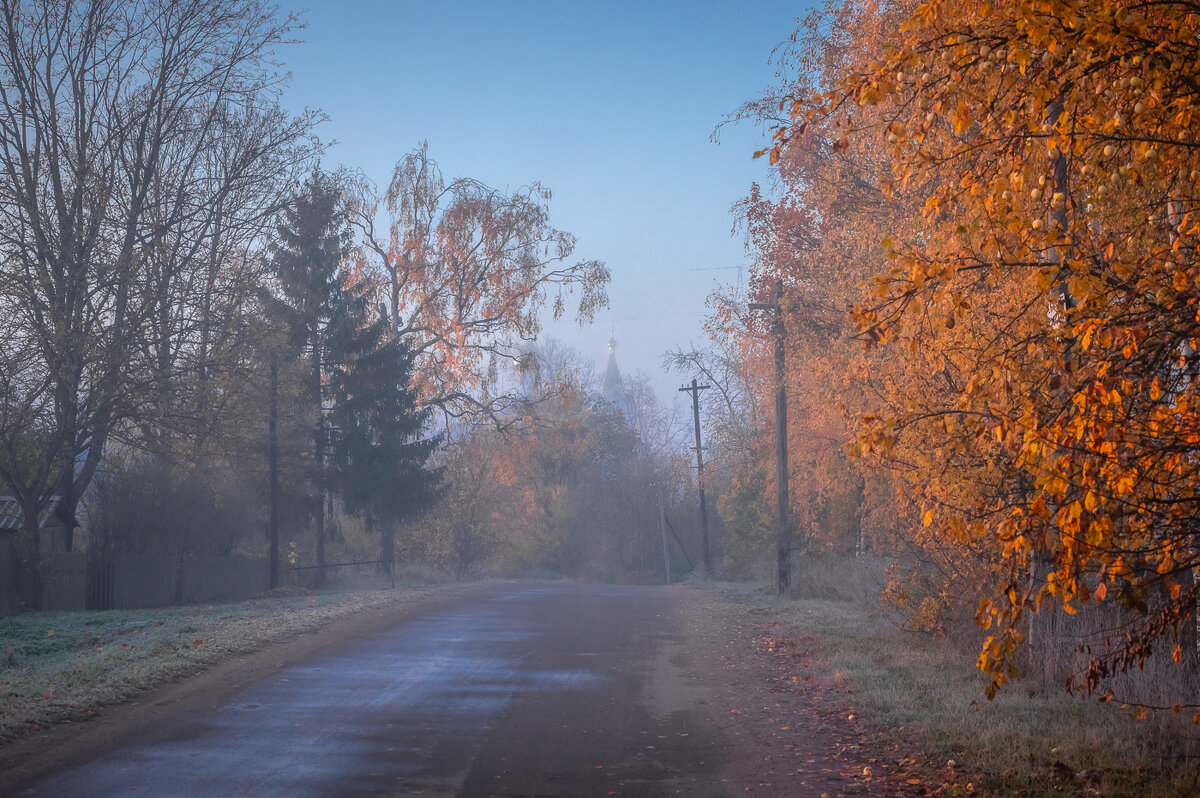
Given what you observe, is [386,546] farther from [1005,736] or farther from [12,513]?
[1005,736]

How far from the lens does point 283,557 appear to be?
3509cm

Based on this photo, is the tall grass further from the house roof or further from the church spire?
the church spire

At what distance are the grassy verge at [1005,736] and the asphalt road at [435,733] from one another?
1.64 meters

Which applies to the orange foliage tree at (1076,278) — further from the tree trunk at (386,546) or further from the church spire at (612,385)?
the church spire at (612,385)

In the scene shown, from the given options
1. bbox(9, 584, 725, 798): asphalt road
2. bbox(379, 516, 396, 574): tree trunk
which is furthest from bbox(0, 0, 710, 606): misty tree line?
bbox(9, 584, 725, 798): asphalt road

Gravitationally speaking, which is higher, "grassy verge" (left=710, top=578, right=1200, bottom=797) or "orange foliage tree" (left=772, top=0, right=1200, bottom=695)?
"orange foliage tree" (left=772, top=0, right=1200, bottom=695)

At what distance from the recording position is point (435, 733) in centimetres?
850

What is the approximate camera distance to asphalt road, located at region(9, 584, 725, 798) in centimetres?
683

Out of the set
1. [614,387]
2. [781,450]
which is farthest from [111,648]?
[614,387]

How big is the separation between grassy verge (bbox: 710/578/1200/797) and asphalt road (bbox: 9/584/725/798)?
164 centimetres

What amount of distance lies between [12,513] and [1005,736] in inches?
1078

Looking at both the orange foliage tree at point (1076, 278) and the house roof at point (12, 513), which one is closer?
the orange foliage tree at point (1076, 278)

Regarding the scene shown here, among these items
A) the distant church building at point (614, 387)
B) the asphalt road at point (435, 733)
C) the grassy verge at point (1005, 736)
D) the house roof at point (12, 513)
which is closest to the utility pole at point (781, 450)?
the asphalt road at point (435, 733)

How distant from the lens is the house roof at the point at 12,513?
85.6ft
